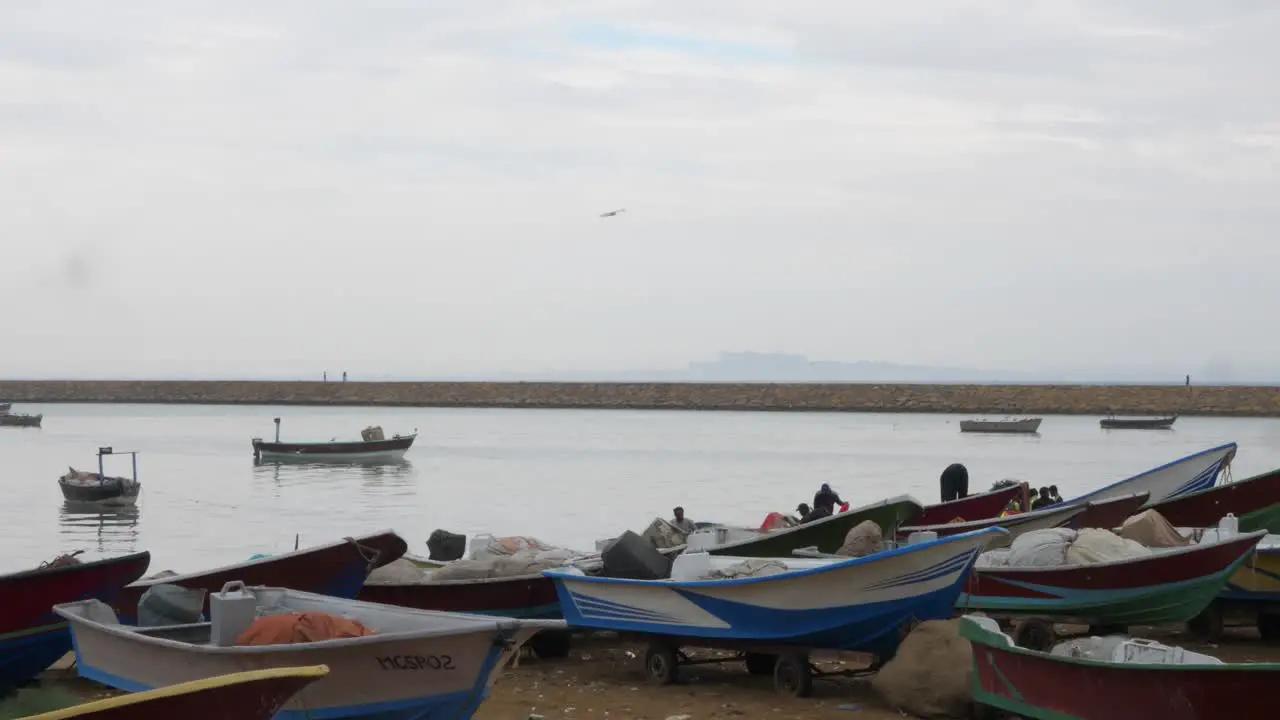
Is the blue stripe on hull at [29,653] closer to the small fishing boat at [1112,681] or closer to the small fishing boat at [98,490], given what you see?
the small fishing boat at [1112,681]

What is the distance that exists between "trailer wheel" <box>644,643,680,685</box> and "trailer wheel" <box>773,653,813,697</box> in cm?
92

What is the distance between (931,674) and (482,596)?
14.3ft

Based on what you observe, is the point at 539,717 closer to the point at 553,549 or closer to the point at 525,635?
the point at 525,635

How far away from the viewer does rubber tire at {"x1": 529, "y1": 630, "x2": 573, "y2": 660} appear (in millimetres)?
13367

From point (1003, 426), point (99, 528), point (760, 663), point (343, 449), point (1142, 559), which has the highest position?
point (1142, 559)

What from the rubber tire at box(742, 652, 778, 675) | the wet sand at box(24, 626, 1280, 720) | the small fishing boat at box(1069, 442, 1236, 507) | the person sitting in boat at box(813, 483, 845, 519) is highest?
the small fishing boat at box(1069, 442, 1236, 507)

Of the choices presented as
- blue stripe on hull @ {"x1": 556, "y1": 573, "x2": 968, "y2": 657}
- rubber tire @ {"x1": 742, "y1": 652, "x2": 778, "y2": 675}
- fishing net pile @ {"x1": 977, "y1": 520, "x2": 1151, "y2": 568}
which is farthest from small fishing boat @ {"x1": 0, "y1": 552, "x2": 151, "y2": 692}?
fishing net pile @ {"x1": 977, "y1": 520, "x2": 1151, "y2": 568}

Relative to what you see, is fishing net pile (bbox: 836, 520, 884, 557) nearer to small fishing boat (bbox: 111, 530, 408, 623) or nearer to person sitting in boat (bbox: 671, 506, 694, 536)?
person sitting in boat (bbox: 671, 506, 694, 536)

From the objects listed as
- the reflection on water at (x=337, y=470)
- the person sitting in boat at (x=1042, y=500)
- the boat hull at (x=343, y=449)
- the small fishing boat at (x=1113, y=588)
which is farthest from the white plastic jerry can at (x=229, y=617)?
the boat hull at (x=343, y=449)

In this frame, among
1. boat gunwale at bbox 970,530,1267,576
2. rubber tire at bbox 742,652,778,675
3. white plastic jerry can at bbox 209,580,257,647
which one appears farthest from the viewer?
rubber tire at bbox 742,652,778,675

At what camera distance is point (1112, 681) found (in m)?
8.64

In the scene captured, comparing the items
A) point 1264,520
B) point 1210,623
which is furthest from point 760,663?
point 1264,520

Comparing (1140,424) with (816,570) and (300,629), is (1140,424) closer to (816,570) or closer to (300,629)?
(816,570)

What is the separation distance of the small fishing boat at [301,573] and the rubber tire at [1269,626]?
8.19 metres
